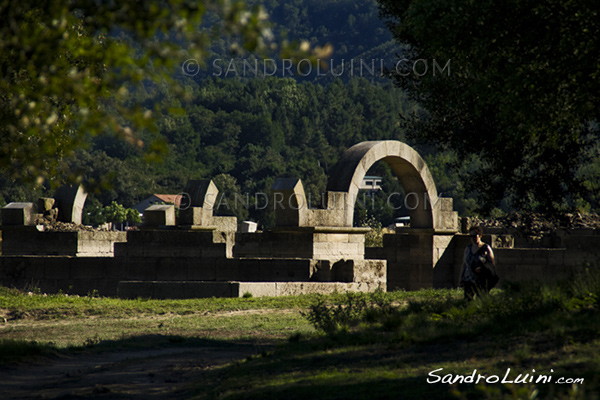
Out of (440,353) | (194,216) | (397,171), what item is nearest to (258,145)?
(397,171)

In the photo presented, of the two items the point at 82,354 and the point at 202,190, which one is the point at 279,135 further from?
the point at 82,354

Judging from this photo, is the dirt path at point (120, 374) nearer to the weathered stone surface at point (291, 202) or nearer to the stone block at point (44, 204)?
the weathered stone surface at point (291, 202)

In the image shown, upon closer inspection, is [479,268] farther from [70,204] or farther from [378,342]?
[70,204]

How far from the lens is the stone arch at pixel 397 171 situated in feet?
71.0

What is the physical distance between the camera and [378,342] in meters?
9.79

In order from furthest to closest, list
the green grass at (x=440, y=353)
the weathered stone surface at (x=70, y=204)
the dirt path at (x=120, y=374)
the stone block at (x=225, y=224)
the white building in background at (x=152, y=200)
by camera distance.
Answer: the white building in background at (x=152, y=200) < the weathered stone surface at (x=70, y=204) < the stone block at (x=225, y=224) < the dirt path at (x=120, y=374) < the green grass at (x=440, y=353)

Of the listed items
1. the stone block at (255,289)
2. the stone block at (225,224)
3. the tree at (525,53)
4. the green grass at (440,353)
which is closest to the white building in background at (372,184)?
the stone block at (225,224)

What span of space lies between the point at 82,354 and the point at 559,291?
641 centimetres

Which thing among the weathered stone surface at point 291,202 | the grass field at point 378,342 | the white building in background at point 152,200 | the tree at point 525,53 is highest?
the white building in background at point 152,200

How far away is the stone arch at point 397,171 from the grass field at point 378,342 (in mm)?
5864

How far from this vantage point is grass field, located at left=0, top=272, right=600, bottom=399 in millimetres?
6848

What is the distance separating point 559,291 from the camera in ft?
35.9

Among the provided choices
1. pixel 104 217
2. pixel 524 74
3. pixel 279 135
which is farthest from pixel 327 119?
pixel 524 74

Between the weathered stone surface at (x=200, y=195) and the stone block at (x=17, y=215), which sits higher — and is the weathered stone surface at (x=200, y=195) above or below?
above
